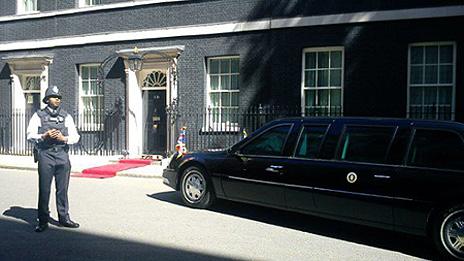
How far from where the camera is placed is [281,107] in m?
13.3

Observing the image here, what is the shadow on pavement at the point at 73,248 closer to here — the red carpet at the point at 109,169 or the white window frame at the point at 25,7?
the red carpet at the point at 109,169

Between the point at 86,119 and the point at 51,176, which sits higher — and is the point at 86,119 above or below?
above

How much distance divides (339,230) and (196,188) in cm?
245

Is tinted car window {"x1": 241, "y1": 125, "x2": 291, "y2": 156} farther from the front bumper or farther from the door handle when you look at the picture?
the front bumper

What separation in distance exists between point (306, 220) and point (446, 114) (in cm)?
663

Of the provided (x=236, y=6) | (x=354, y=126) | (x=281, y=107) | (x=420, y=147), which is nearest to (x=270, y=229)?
(x=354, y=126)

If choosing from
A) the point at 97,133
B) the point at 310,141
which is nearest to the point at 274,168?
the point at 310,141

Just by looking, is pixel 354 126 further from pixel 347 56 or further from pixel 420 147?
pixel 347 56

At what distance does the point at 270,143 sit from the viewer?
6.73m

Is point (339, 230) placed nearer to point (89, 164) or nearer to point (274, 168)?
point (274, 168)

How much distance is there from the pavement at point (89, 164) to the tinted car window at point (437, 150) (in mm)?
7394

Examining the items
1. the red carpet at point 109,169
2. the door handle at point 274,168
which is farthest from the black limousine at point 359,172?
the red carpet at point 109,169

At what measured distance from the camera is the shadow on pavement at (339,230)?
18.8ft

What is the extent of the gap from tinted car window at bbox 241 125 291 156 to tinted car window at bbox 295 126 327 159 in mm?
284
